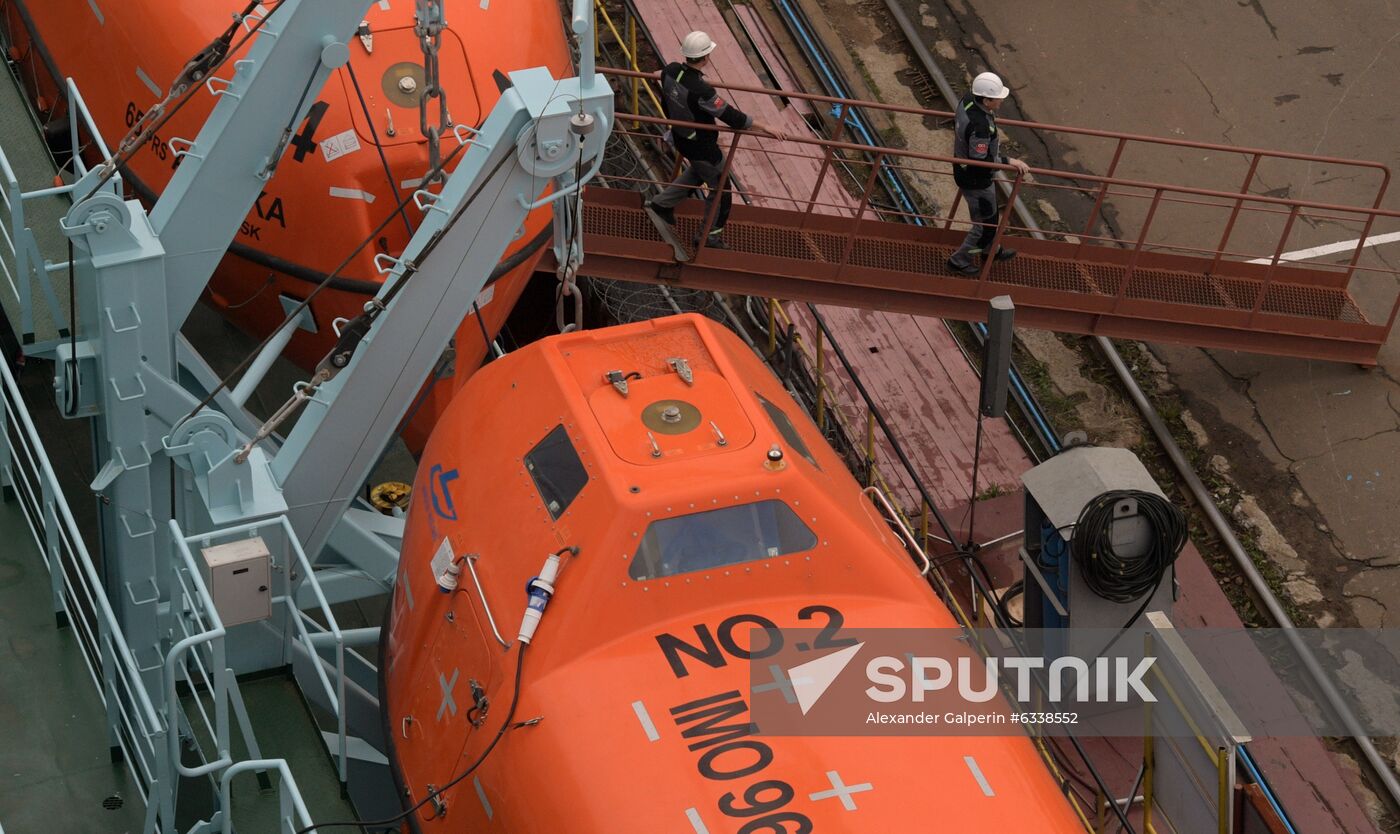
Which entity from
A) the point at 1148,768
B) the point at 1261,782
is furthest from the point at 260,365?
the point at 1261,782

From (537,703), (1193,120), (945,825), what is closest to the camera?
(945,825)

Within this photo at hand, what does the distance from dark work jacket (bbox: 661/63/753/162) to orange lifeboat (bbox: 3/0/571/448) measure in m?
0.97

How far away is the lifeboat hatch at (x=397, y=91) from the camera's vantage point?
11867 millimetres

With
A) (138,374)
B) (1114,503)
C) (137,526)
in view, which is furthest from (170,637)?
(1114,503)

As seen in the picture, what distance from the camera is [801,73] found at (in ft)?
59.1

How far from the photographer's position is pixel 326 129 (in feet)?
38.7

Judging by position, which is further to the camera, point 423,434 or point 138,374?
point 423,434

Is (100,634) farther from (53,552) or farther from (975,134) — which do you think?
(975,134)

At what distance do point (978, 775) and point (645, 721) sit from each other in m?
1.63

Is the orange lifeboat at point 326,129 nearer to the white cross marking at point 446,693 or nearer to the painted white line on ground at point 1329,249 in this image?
the white cross marking at point 446,693

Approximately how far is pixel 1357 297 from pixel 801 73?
5.67 metres

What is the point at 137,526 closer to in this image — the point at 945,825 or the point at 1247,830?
the point at 945,825

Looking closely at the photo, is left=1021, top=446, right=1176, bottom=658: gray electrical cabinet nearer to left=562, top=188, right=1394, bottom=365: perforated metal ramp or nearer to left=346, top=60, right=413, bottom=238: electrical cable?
left=562, top=188, right=1394, bottom=365: perforated metal ramp

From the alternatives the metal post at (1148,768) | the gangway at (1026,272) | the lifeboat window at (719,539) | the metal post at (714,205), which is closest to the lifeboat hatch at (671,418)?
the lifeboat window at (719,539)
